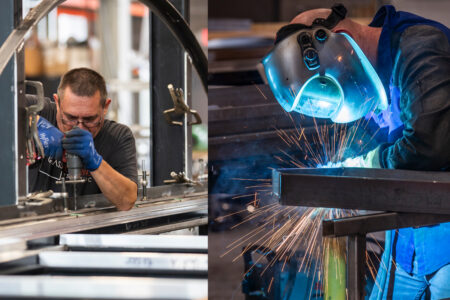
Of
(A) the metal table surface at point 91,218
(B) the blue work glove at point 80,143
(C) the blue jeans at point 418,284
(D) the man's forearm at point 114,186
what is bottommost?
(C) the blue jeans at point 418,284

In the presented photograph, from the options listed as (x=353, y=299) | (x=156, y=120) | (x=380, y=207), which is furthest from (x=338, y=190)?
(x=156, y=120)

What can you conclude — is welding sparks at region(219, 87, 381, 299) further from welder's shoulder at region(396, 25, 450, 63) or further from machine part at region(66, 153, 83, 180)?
machine part at region(66, 153, 83, 180)

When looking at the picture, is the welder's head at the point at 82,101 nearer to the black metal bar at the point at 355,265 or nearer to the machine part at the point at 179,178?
the machine part at the point at 179,178

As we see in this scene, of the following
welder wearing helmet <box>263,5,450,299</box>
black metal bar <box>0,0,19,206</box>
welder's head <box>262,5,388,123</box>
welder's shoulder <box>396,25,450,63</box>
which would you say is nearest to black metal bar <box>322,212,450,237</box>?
welder wearing helmet <box>263,5,450,299</box>

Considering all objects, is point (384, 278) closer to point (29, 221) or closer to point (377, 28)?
point (377, 28)

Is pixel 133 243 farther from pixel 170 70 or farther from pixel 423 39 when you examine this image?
pixel 423 39

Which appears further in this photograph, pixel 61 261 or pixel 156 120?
pixel 156 120

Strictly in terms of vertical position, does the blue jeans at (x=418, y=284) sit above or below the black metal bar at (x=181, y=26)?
below

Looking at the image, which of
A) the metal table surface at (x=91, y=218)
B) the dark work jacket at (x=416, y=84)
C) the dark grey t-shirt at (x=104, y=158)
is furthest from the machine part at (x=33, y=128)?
the dark work jacket at (x=416, y=84)

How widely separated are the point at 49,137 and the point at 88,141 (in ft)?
0.31

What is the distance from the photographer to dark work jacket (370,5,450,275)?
4.24ft

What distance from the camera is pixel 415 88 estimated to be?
1302mm

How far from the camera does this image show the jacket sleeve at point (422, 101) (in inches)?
50.8

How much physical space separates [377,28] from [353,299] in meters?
0.65
